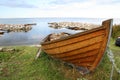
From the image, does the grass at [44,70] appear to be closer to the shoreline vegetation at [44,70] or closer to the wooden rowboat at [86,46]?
the shoreline vegetation at [44,70]

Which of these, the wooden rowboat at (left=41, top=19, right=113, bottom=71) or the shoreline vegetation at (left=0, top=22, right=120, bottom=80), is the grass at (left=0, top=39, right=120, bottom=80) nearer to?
the shoreline vegetation at (left=0, top=22, right=120, bottom=80)

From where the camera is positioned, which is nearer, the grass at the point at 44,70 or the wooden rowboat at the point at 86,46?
the wooden rowboat at the point at 86,46

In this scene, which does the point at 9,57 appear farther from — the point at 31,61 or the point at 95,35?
the point at 95,35

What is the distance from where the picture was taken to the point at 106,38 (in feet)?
26.2

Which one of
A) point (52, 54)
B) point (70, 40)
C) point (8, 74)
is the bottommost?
point (8, 74)

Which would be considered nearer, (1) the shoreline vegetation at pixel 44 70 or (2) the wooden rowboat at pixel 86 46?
(2) the wooden rowboat at pixel 86 46

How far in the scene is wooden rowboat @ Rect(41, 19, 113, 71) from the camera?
802cm

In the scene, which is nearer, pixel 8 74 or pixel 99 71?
pixel 99 71

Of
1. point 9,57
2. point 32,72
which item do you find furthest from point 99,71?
point 9,57

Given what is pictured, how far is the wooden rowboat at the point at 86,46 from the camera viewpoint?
→ 26.3 ft

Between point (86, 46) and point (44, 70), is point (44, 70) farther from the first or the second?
point (86, 46)

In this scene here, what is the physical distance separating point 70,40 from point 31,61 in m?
3.77

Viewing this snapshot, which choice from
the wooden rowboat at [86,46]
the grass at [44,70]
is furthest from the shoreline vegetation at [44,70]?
the wooden rowboat at [86,46]

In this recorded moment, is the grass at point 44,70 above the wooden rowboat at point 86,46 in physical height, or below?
below
